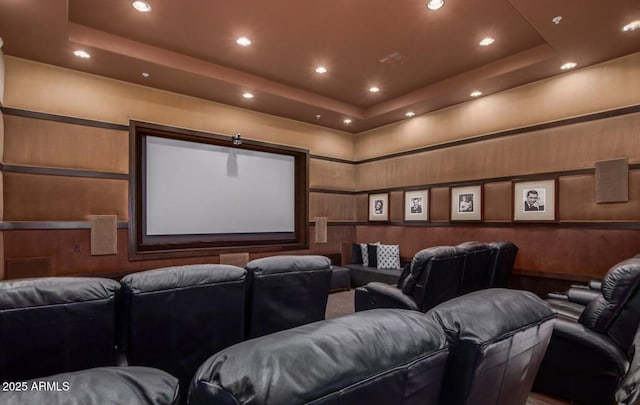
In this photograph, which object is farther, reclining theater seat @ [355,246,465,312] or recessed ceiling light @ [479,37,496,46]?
recessed ceiling light @ [479,37,496,46]

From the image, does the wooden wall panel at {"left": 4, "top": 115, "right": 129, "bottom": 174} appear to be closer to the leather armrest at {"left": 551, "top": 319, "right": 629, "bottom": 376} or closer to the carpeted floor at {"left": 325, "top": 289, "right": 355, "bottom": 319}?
the carpeted floor at {"left": 325, "top": 289, "right": 355, "bottom": 319}

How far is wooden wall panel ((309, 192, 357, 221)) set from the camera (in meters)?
6.63

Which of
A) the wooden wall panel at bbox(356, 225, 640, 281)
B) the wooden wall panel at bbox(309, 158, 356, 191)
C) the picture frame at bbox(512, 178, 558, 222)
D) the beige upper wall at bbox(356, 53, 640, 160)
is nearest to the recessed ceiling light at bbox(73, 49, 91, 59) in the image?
the wooden wall panel at bbox(309, 158, 356, 191)

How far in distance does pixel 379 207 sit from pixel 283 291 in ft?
16.0

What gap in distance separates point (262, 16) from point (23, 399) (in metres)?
3.73

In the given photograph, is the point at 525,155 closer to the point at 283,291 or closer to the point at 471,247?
the point at 471,247

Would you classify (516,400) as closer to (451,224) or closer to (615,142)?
(615,142)

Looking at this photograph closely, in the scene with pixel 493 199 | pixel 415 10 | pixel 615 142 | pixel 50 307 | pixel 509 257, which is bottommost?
pixel 509 257

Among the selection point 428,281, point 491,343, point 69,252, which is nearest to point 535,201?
point 428,281

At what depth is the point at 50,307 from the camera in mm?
1292

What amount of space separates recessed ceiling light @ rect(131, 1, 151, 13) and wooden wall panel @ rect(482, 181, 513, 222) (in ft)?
16.3

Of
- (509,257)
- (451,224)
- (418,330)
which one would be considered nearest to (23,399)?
(418,330)

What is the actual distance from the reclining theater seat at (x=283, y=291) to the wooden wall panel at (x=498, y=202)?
142 inches

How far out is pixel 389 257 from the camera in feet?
20.2
